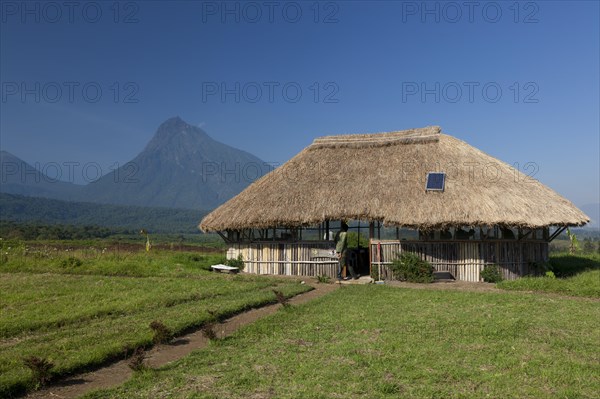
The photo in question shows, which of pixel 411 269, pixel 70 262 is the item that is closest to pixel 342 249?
pixel 411 269

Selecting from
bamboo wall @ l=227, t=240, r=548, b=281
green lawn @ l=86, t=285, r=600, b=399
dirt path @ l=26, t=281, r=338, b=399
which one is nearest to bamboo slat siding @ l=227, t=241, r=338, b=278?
bamboo wall @ l=227, t=240, r=548, b=281

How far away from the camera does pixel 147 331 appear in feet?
29.0

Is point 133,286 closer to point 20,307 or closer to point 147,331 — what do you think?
point 20,307

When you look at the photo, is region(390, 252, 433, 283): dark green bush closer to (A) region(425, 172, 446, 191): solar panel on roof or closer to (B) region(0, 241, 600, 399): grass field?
(B) region(0, 241, 600, 399): grass field

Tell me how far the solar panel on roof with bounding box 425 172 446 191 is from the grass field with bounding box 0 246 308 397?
6.16 meters

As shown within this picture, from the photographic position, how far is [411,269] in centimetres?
1659

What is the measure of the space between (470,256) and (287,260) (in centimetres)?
688

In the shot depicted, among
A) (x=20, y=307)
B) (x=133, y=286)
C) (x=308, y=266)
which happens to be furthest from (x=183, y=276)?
(x=20, y=307)

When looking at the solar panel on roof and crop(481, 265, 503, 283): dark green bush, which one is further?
the solar panel on roof

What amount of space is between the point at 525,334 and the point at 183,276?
12.5 m

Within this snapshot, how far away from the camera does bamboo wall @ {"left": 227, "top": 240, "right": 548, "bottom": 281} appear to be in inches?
651

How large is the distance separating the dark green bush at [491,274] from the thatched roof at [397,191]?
1810mm

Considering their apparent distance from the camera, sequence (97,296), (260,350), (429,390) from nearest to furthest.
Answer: (429,390) → (260,350) → (97,296)

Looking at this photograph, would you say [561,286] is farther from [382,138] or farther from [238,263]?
[238,263]
